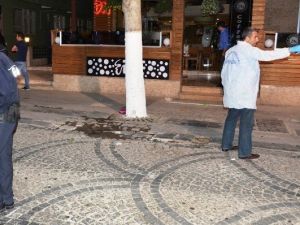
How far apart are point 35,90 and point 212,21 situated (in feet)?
29.8

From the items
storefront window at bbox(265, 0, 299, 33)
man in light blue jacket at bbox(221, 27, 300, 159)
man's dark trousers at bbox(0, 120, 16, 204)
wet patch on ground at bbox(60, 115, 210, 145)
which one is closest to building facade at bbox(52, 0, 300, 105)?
storefront window at bbox(265, 0, 299, 33)

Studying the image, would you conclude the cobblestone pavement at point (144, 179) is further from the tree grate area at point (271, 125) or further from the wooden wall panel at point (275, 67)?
the wooden wall panel at point (275, 67)

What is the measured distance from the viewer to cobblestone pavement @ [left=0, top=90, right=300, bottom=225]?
4.11m

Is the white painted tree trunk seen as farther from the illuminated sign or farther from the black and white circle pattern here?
the illuminated sign

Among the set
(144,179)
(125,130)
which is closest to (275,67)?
(125,130)

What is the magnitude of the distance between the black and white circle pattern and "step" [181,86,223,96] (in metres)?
0.64

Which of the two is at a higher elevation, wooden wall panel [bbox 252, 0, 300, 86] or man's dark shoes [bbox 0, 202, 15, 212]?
→ wooden wall panel [bbox 252, 0, 300, 86]

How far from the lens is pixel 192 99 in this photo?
11.1 meters

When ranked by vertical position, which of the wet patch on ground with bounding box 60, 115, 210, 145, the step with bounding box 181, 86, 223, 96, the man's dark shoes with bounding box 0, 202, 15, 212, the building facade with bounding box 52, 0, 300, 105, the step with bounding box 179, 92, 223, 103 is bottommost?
the man's dark shoes with bounding box 0, 202, 15, 212

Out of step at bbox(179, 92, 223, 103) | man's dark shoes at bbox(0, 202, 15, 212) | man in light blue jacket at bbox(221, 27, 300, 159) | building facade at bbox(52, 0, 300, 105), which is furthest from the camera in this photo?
step at bbox(179, 92, 223, 103)

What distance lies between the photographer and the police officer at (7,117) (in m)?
3.94

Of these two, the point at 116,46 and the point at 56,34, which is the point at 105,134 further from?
the point at 56,34

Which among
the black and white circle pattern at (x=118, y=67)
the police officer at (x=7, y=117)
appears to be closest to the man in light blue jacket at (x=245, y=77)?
the police officer at (x=7, y=117)

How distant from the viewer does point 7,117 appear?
402 centimetres
